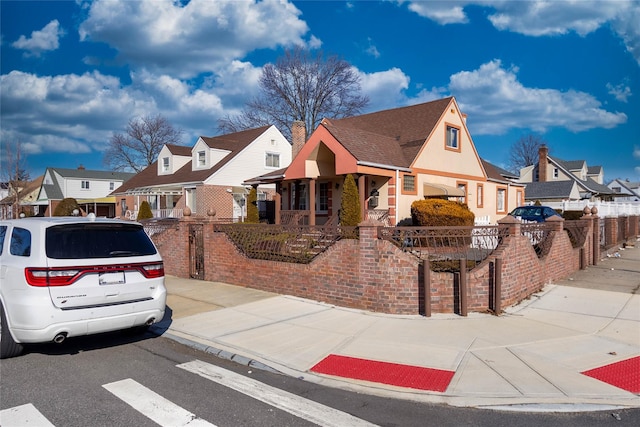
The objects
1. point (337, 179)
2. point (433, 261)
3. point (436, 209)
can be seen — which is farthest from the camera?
point (337, 179)

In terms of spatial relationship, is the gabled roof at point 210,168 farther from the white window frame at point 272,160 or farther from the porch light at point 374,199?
the porch light at point 374,199

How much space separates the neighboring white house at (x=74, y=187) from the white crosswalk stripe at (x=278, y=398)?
45004 mm

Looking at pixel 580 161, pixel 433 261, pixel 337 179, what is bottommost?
pixel 433 261

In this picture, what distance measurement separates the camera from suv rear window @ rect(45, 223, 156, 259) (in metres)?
5.76

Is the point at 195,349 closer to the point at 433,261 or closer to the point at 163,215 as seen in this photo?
the point at 433,261

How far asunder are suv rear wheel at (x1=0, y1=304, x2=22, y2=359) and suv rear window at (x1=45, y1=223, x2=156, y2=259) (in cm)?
108

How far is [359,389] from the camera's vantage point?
16.7ft

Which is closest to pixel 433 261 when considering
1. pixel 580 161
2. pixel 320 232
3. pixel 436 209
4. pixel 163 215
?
pixel 320 232

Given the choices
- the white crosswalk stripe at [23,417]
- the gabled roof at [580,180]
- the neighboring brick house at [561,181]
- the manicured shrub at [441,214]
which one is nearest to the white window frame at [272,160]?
the manicured shrub at [441,214]

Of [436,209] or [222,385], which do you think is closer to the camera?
[222,385]

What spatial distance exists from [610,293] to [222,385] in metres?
9.08

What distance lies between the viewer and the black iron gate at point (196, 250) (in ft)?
41.5

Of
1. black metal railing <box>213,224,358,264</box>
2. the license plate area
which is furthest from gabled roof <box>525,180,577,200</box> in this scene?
the license plate area

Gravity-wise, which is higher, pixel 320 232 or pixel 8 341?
pixel 320 232
